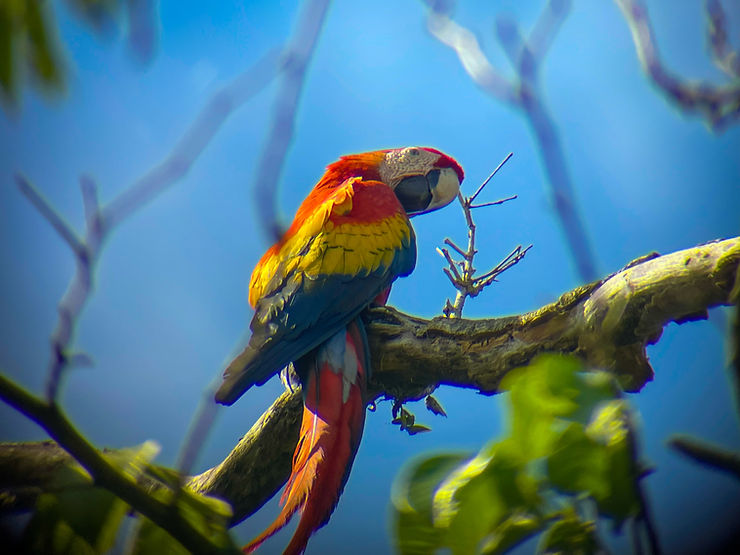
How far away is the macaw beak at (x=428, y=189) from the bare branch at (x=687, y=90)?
1.55m

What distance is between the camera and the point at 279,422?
1.37 m

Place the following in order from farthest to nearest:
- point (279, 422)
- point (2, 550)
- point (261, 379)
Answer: point (279, 422), point (261, 379), point (2, 550)

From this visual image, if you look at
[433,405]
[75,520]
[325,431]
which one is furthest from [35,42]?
[433,405]

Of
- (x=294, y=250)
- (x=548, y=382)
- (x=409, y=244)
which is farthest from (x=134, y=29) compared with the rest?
(x=409, y=244)

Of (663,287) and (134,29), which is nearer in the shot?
(134,29)

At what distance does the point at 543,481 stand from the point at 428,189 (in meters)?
1.78

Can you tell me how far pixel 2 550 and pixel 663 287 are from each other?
0.99 m

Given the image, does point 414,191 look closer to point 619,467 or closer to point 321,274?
point 321,274

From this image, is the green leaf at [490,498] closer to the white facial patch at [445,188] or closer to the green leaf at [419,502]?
the green leaf at [419,502]

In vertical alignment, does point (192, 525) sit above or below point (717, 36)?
below

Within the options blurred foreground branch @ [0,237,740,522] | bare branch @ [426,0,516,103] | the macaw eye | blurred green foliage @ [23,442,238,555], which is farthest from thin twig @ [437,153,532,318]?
blurred green foliage @ [23,442,238,555]

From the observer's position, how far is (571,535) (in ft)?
1.33

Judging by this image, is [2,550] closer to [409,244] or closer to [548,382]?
[548,382]

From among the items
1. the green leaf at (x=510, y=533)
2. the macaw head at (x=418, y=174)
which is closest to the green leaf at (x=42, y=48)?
the green leaf at (x=510, y=533)
